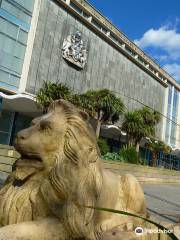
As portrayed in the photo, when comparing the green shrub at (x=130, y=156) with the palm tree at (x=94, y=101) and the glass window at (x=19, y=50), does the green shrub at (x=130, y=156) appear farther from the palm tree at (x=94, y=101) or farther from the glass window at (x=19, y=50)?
the glass window at (x=19, y=50)

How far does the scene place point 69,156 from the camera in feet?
7.50

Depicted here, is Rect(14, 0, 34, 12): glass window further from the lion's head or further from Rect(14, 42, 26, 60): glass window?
the lion's head

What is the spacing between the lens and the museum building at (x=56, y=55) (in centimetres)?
2503

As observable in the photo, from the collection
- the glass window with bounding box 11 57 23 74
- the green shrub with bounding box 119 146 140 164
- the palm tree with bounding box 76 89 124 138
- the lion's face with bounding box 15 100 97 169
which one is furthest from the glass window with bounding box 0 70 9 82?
the lion's face with bounding box 15 100 97 169

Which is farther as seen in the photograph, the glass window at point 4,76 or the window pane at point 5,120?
the window pane at point 5,120

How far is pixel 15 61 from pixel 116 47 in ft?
51.9

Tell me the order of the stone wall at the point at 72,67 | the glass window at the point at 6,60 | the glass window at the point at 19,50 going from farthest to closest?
the stone wall at the point at 72,67, the glass window at the point at 19,50, the glass window at the point at 6,60

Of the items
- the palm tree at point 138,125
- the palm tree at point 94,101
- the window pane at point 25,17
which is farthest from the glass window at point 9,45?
the palm tree at point 138,125

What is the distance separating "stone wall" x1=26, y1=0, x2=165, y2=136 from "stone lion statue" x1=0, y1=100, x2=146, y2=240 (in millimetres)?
24568

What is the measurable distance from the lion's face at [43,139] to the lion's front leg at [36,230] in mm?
472

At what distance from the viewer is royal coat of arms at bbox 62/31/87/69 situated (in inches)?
1193

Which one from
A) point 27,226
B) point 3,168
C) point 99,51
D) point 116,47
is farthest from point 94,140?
point 116,47

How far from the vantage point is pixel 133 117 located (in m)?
31.4

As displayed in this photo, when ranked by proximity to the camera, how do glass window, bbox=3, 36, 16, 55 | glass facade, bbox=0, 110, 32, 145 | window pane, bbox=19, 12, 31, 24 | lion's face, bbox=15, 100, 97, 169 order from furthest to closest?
glass facade, bbox=0, 110, 32, 145
window pane, bbox=19, 12, 31, 24
glass window, bbox=3, 36, 16, 55
lion's face, bbox=15, 100, 97, 169
